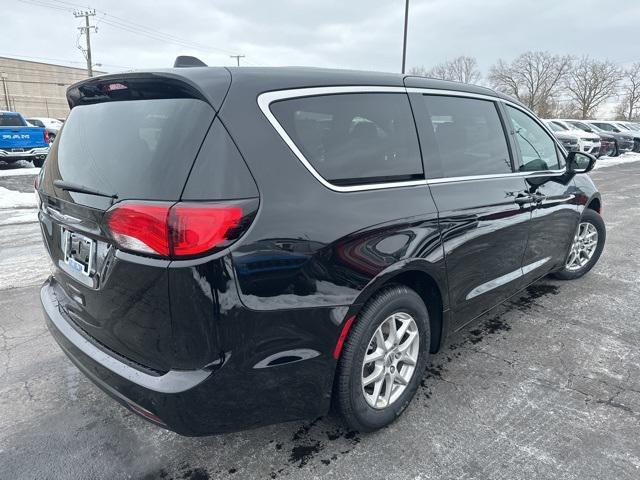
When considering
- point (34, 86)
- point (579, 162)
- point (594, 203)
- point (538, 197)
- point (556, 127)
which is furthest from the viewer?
point (34, 86)

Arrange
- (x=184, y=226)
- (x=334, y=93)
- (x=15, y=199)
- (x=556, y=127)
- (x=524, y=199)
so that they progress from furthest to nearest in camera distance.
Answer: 1. (x=556, y=127)
2. (x=15, y=199)
3. (x=524, y=199)
4. (x=334, y=93)
5. (x=184, y=226)

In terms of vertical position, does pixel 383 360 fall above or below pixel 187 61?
below

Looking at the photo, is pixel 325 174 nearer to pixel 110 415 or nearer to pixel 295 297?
pixel 295 297

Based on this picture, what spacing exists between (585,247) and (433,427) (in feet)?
10.6

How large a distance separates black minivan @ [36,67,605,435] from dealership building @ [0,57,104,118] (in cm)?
Result: 7968

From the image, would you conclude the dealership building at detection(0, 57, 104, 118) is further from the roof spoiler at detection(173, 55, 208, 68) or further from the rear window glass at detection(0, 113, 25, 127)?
the roof spoiler at detection(173, 55, 208, 68)

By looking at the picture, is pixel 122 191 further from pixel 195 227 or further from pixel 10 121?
pixel 10 121

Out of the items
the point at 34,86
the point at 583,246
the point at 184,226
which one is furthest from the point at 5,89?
the point at 184,226

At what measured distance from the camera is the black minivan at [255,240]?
1.68m

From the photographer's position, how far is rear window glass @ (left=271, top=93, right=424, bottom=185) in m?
1.95

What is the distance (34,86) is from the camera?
241 ft

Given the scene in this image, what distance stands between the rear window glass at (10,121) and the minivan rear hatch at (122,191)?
16.5m

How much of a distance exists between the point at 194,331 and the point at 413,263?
1.15 metres

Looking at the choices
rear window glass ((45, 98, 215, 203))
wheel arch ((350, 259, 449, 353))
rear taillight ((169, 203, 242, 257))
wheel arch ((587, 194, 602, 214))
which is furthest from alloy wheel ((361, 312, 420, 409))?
wheel arch ((587, 194, 602, 214))
